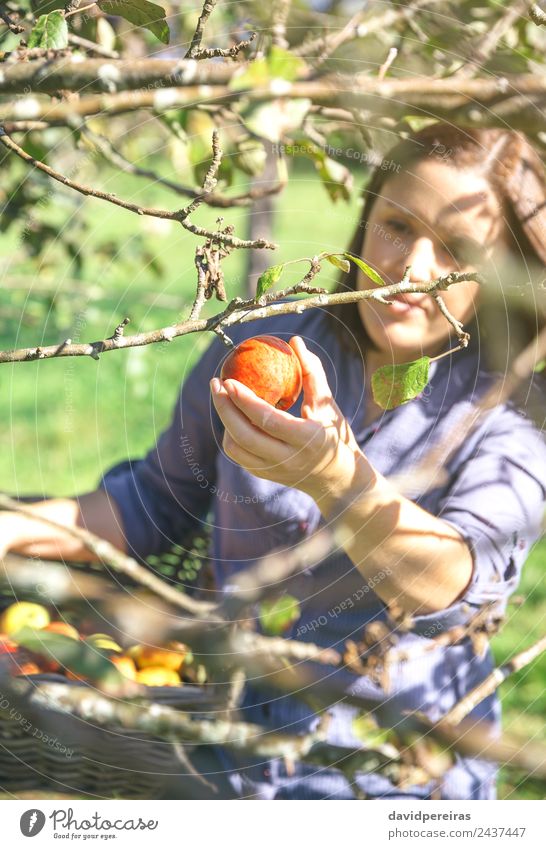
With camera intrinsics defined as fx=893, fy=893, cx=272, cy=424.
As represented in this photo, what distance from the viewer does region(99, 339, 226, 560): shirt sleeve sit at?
34.8 inches

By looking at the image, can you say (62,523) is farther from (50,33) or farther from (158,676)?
(50,33)

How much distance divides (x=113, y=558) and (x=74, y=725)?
0.16 m

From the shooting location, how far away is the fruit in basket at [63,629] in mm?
757

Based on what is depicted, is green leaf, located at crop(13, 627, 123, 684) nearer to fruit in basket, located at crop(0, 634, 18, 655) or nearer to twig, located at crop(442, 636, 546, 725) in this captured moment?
fruit in basket, located at crop(0, 634, 18, 655)

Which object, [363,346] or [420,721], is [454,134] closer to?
[363,346]

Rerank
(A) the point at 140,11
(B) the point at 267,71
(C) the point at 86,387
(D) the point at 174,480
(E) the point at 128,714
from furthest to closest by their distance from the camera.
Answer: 1. (C) the point at 86,387
2. (D) the point at 174,480
3. (E) the point at 128,714
4. (A) the point at 140,11
5. (B) the point at 267,71

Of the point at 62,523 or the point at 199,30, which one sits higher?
the point at 199,30

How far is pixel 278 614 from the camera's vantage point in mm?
743

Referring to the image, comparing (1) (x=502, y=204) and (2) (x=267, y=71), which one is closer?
(2) (x=267, y=71)

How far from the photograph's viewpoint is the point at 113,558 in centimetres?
59

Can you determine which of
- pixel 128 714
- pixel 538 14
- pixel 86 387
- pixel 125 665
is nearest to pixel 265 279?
pixel 538 14

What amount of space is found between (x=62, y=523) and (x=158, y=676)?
168mm

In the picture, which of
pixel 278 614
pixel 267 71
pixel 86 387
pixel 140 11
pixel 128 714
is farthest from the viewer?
pixel 86 387
